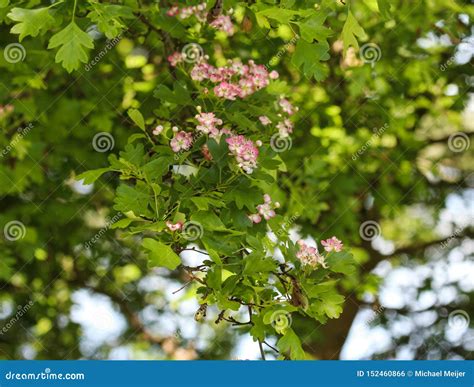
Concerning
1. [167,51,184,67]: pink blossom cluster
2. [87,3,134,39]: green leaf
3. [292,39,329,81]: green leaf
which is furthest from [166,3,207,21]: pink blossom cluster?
[292,39,329,81]: green leaf

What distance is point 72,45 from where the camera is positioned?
2.62m

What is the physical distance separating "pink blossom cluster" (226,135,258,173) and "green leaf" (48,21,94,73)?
0.60m

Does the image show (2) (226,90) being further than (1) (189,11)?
No

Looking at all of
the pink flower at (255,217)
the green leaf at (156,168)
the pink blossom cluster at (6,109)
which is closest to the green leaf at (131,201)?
the green leaf at (156,168)

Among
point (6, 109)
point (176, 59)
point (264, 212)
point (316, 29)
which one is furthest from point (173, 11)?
point (6, 109)

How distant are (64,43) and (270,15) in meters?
0.74

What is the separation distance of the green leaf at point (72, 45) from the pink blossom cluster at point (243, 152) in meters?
0.60

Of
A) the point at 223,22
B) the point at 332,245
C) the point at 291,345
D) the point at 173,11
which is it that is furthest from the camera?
the point at 173,11

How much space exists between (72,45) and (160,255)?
844mm

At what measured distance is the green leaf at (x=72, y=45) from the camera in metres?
2.60

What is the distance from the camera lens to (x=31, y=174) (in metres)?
4.19

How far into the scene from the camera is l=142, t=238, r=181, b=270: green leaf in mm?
2322

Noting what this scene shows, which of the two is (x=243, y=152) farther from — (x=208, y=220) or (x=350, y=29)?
(x=350, y=29)

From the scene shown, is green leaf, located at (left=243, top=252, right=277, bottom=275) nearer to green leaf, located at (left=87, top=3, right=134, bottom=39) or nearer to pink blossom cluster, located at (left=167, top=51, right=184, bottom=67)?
green leaf, located at (left=87, top=3, right=134, bottom=39)
